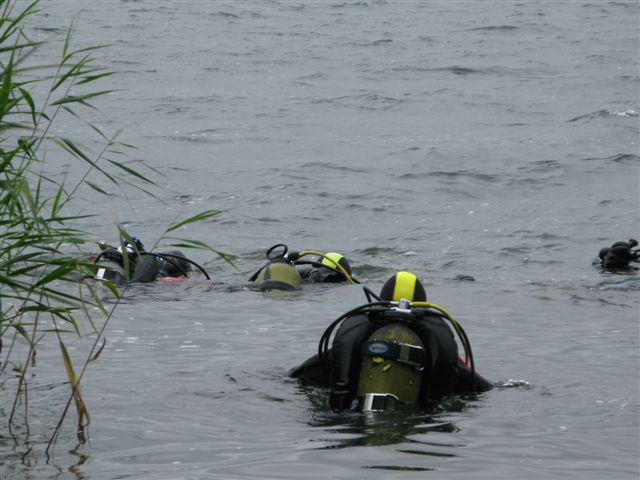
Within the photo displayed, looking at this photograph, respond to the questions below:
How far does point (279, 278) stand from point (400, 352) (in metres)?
3.79

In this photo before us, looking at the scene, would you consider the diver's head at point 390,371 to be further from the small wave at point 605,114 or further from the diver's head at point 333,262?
the small wave at point 605,114

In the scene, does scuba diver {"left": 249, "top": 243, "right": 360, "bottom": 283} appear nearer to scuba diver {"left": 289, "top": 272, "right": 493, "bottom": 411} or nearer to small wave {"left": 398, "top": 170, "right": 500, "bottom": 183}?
scuba diver {"left": 289, "top": 272, "right": 493, "bottom": 411}

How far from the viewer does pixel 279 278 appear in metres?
9.34

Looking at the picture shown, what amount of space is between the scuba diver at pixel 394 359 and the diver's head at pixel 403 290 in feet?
0.27

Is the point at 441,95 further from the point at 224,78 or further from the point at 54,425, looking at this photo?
the point at 54,425

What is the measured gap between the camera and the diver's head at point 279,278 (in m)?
9.26

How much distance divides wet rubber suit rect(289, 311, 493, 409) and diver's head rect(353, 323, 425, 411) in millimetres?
54

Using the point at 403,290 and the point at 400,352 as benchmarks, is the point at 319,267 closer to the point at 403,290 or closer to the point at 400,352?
the point at 403,290

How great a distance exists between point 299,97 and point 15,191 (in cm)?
1724

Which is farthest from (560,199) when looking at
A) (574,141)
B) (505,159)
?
(574,141)

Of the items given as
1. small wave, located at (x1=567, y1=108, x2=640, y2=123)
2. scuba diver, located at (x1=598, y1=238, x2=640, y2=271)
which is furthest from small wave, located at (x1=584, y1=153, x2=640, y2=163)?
scuba diver, located at (x1=598, y1=238, x2=640, y2=271)

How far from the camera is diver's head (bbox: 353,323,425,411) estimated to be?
564cm

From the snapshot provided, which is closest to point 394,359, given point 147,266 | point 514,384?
point 514,384

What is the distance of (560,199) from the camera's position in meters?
15.0
